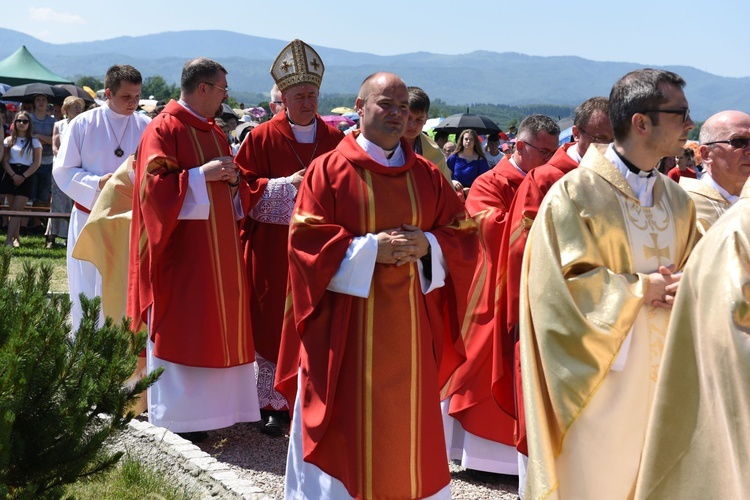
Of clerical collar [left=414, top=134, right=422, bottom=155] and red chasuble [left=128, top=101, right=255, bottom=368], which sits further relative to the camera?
clerical collar [left=414, top=134, right=422, bottom=155]

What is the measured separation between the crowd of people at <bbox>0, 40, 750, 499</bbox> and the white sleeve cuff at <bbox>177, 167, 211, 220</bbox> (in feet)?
0.04

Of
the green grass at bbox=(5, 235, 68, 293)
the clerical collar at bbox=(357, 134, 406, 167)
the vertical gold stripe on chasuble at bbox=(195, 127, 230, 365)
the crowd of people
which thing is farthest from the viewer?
the green grass at bbox=(5, 235, 68, 293)

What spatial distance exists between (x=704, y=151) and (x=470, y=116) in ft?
50.2

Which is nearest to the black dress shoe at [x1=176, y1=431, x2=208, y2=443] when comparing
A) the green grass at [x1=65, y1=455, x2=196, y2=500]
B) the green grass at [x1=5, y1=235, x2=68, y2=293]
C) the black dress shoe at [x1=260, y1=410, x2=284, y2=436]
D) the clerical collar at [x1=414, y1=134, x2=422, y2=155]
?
the black dress shoe at [x1=260, y1=410, x2=284, y2=436]

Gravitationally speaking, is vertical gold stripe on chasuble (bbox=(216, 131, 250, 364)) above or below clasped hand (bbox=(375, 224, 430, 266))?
below

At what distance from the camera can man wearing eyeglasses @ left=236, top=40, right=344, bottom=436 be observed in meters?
6.77

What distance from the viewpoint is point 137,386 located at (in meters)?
3.83

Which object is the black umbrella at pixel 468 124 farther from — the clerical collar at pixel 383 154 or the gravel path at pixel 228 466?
the clerical collar at pixel 383 154

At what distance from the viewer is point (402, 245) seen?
4.59 metres

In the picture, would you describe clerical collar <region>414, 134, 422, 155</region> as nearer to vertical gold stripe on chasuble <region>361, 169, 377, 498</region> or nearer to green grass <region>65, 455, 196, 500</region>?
vertical gold stripe on chasuble <region>361, 169, 377, 498</region>

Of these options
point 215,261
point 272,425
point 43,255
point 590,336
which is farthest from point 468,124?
point 590,336

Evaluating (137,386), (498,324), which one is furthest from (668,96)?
(137,386)

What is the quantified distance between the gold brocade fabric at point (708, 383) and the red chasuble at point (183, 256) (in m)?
3.46

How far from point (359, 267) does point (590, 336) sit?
1069 millimetres
